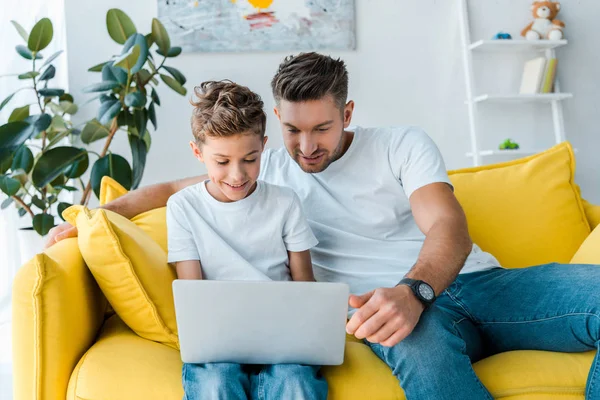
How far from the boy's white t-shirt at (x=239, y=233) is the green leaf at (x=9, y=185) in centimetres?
139

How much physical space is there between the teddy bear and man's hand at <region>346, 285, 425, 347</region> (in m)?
2.85

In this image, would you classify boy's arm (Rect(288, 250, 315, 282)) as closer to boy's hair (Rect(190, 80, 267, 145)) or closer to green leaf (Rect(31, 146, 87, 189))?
boy's hair (Rect(190, 80, 267, 145))

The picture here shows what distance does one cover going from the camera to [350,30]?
3441mm

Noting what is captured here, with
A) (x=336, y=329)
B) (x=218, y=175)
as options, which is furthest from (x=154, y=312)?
(x=336, y=329)

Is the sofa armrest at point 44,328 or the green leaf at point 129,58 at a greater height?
the green leaf at point 129,58

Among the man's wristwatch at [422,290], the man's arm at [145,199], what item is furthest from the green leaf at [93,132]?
the man's wristwatch at [422,290]

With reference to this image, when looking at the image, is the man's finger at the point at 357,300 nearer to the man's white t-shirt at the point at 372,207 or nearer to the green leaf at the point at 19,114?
the man's white t-shirt at the point at 372,207

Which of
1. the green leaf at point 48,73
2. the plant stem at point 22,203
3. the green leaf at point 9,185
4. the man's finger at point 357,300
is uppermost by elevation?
the green leaf at point 48,73

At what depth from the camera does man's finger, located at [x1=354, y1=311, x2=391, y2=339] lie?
1141mm

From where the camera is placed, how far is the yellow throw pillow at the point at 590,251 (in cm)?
169

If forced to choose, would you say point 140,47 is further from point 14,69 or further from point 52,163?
point 14,69

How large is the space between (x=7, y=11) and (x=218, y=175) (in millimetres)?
2241

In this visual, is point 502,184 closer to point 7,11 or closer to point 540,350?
point 540,350

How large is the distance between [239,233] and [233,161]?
18 cm
